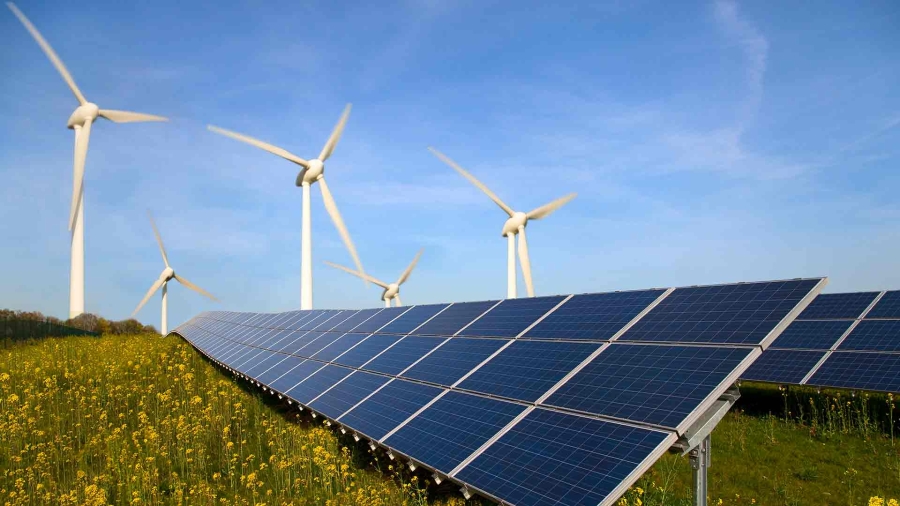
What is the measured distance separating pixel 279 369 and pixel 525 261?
2908 cm

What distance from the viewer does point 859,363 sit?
1892cm

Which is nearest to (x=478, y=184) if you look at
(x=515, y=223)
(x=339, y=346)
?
(x=515, y=223)

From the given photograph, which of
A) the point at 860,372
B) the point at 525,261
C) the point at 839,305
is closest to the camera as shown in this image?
the point at 860,372

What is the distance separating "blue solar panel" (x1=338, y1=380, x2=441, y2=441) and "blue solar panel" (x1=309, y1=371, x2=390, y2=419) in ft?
1.32

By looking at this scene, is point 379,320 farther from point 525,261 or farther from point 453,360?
point 525,261

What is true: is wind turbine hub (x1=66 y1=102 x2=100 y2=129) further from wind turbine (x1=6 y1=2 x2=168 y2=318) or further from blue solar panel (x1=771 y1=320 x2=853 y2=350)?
blue solar panel (x1=771 y1=320 x2=853 y2=350)

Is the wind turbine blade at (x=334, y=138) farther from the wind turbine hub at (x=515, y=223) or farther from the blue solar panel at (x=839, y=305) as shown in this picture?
the blue solar panel at (x=839, y=305)

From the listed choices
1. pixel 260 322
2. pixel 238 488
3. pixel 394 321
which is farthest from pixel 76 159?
pixel 238 488

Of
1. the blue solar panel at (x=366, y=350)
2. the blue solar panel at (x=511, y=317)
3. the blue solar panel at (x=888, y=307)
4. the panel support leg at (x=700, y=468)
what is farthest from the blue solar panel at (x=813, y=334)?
the panel support leg at (x=700, y=468)

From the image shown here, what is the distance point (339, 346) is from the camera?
19656 mm

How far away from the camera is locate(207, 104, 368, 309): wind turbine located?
143 ft

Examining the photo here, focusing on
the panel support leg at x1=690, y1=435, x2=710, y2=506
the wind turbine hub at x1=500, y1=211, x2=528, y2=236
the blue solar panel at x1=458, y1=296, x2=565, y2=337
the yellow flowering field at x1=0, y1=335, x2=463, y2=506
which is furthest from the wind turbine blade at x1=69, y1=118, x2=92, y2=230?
the panel support leg at x1=690, y1=435, x2=710, y2=506

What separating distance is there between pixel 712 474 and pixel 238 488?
35.6ft

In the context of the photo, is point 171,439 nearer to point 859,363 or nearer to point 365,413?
point 365,413
